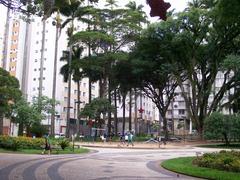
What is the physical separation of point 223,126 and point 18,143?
22.6 meters

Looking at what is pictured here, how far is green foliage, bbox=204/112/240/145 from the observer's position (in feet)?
144

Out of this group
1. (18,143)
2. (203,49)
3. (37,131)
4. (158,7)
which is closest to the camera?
(158,7)

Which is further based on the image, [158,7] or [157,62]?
[157,62]

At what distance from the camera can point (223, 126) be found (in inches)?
1738

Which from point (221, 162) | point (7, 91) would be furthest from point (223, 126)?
point (221, 162)

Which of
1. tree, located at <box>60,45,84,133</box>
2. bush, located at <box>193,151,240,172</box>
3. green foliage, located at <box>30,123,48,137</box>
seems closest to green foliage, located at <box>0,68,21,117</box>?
green foliage, located at <box>30,123,48,137</box>

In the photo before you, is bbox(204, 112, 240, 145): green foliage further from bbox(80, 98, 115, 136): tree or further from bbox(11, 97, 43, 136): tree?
bbox(11, 97, 43, 136): tree

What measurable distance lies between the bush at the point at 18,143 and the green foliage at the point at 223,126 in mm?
19891

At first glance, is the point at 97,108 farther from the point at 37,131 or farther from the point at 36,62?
the point at 36,62

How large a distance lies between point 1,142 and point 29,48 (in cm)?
6362

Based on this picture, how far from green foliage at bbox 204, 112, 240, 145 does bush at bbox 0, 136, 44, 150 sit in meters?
19.9

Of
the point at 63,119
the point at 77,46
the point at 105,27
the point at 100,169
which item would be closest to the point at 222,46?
the point at 105,27

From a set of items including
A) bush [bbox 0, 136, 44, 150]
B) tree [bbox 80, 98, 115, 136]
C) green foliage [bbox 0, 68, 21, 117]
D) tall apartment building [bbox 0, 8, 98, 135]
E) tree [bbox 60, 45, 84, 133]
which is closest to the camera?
bush [bbox 0, 136, 44, 150]

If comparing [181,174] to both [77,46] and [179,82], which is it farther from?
[77,46]
